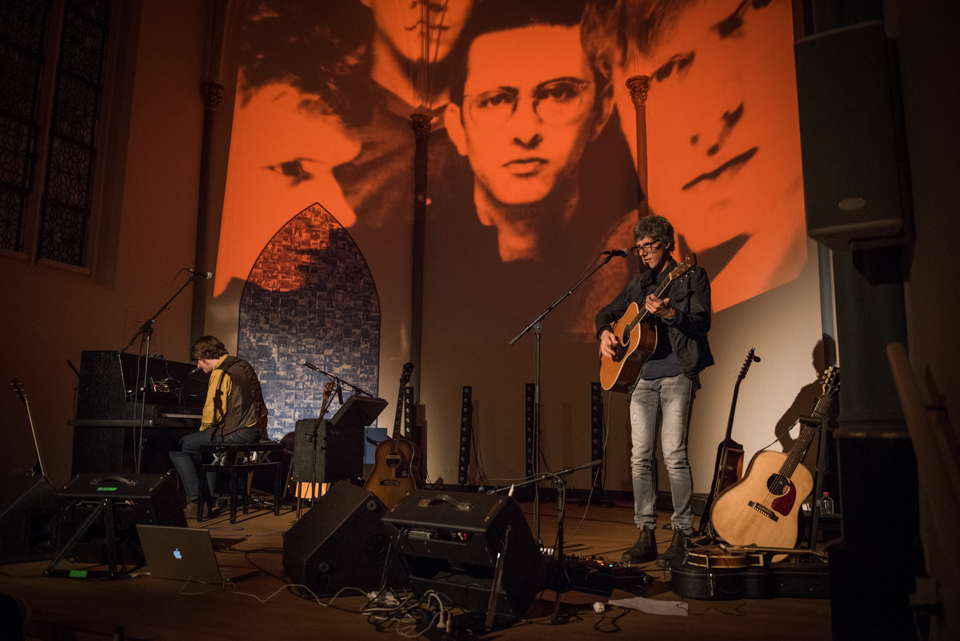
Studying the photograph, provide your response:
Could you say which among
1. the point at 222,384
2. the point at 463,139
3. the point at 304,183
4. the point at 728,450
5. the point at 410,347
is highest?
the point at 463,139

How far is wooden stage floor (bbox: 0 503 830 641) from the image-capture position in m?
2.26

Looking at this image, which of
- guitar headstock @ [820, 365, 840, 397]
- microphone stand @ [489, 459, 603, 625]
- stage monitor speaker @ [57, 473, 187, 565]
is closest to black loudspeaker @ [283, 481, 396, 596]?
microphone stand @ [489, 459, 603, 625]

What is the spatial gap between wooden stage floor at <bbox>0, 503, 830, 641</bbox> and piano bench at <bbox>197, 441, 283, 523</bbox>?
5.91ft

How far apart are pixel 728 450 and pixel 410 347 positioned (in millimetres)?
4633

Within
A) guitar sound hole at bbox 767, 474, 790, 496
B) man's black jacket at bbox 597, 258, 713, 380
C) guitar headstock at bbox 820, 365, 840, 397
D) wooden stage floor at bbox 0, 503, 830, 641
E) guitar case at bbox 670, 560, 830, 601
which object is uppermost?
man's black jacket at bbox 597, 258, 713, 380

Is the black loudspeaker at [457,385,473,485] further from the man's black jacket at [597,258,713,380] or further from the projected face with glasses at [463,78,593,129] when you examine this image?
the man's black jacket at [597,258,713,380]

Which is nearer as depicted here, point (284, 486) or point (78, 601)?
point (78, 601)

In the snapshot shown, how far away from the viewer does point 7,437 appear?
19.2ft

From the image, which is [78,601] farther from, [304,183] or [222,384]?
[304,183]

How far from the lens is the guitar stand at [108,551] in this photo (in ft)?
10.1

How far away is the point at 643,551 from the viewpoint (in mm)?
3428

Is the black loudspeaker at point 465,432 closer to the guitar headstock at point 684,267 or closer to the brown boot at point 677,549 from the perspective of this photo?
the brown boot at point 677,549

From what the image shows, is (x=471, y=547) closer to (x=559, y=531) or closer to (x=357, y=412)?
(x=559, y=531)

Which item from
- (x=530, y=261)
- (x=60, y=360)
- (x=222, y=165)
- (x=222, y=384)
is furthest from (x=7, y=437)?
(x=530, y=261)
